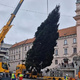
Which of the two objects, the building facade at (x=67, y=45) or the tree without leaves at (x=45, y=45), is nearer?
the tree without leaves at (x=45, y=45)

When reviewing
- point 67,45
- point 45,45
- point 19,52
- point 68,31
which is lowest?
point 45,45

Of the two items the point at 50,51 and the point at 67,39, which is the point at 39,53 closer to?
the point at 50,51

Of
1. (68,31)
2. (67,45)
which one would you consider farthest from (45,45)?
(68,31)

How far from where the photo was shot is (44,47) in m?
37.2

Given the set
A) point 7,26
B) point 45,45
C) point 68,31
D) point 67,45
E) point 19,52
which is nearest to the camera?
point 7,26

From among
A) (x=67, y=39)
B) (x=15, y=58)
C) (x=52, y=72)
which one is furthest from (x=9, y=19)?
(x=15, y=58)

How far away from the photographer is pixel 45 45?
123 ft

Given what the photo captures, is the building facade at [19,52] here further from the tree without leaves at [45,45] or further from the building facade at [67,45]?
the tree without leaves at [45,45]

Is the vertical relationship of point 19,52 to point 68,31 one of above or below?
below

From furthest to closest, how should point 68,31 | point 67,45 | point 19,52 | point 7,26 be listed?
point 19,52
point 68,31
point 67,45
point 7,26

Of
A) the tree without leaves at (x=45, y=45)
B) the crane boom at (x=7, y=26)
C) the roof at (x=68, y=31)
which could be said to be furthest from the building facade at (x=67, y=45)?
the crane boom at (x=7, y=26)

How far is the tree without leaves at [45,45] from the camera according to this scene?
37.1m

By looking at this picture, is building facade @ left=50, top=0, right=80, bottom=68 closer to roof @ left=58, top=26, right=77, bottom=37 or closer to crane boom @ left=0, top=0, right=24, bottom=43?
roof @ left=58, top=26, right=77, bottom=37

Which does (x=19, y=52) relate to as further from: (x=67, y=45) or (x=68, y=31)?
(x=67, y=45)
